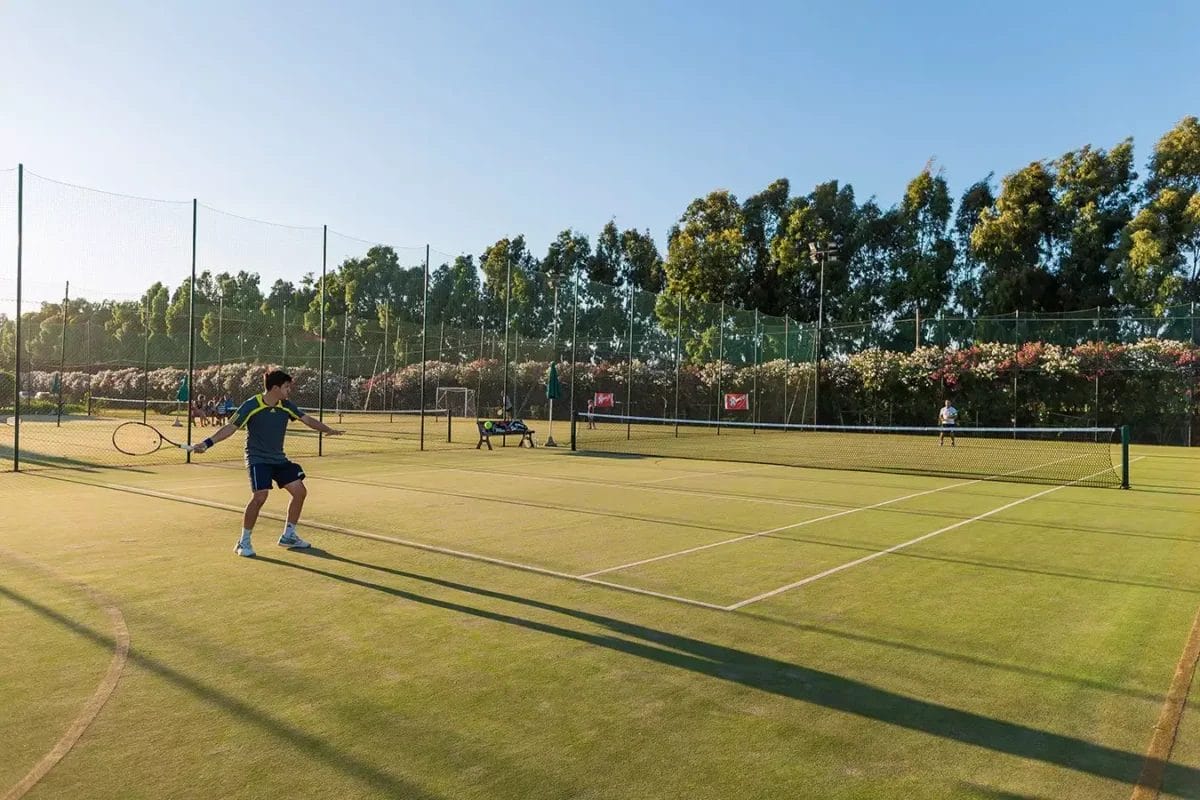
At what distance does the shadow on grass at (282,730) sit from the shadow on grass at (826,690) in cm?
172

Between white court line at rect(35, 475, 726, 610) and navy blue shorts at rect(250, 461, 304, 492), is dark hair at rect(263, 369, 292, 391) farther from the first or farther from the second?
white court line at rect(35, 475, 726, 610)

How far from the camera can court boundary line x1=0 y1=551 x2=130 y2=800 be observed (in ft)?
9.94

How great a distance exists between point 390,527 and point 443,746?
5.50 meters

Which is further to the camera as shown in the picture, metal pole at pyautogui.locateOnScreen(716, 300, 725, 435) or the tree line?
metal pole at pyautogui.locateOnScreen(716, 300, 725, 435)

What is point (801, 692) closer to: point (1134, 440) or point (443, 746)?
point (443, 746)

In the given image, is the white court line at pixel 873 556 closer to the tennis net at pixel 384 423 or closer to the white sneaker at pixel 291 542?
the white sneaker at pixel 291 542

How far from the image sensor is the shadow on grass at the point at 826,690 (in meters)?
3.36

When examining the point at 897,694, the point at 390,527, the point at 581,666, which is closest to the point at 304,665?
the point at 581,666

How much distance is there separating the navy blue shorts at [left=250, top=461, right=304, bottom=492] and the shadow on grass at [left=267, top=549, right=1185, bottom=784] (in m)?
1.99

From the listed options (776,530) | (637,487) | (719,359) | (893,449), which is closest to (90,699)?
(776,530)

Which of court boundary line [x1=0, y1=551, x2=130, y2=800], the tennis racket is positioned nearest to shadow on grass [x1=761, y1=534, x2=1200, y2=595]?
court boundary line [x1=0, y1=551, x2=130, y2=800]

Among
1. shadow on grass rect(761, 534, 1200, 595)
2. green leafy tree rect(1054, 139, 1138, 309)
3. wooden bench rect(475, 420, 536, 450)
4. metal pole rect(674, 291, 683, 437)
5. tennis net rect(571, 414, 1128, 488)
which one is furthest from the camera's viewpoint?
green leafy tree rect(1054, 139, 1138, 309)

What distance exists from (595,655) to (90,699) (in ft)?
7.88

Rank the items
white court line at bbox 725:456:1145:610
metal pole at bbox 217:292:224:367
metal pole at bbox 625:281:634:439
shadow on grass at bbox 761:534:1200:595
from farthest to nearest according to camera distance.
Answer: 1. metal pole at bbox 625:281:634:439
2. metal pole at bbox 217:292:224:367
3. shadow on grass at bbox 761:534:1200:595
4. white court line at bbox 725:456:1145:610
